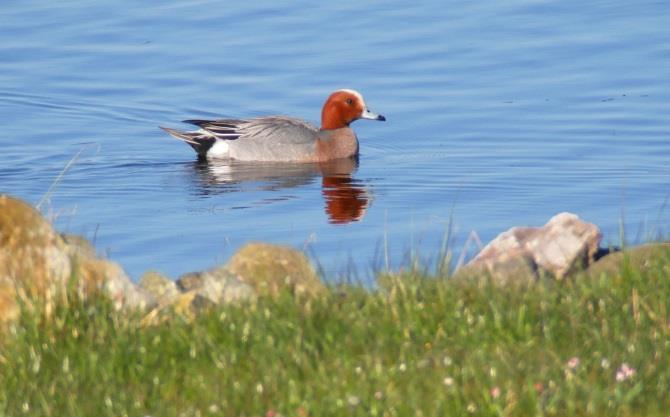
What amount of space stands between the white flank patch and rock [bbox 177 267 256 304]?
29.6 feet

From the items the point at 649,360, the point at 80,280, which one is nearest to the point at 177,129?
the point at 80,280

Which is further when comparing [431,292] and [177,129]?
[177,129]

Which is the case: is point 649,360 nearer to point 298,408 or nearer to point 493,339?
point 493,339

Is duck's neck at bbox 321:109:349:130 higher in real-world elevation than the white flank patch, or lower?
higher

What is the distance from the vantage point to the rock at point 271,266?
7.29m

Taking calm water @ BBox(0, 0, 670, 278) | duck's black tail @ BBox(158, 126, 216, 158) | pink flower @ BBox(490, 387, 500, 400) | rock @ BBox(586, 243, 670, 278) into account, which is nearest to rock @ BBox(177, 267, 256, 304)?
pink flower @ BBox(490, 387, 500, 400)

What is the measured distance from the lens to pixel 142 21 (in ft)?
68.4

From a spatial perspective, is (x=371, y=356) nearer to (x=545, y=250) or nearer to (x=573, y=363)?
(x=573, y=363)

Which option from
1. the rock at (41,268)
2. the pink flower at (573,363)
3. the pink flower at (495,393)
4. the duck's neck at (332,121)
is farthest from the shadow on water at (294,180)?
the pink flower at (495,393)

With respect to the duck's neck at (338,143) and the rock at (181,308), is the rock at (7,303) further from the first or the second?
the duck's neck at (338,143)

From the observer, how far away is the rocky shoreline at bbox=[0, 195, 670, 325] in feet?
21.4

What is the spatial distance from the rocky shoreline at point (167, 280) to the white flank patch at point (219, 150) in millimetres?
8613

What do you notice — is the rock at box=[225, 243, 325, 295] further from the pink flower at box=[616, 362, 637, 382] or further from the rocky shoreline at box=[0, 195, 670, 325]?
the pink flower at box=[616, 362, 637, 382]

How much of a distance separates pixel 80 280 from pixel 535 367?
2.13 metres
